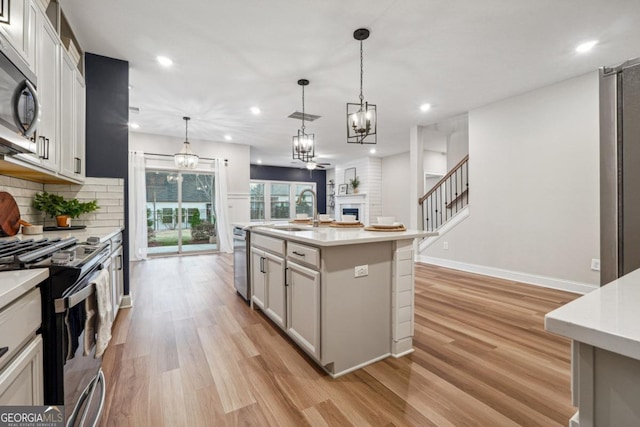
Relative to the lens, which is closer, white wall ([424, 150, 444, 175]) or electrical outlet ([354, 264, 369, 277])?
electrical outlet ([354, 264, 369, 277])

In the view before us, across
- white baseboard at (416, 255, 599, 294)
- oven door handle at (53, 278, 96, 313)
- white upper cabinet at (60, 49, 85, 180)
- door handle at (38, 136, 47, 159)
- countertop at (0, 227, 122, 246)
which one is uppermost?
white upper cabinet at (60, 49, 85, 180)

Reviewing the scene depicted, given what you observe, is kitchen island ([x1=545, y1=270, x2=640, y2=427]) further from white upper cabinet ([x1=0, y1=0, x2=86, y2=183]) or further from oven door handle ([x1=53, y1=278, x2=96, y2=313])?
white upper cabinet ([x1=0, y1=0, x2=86, y2=183])

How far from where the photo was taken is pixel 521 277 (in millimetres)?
4129

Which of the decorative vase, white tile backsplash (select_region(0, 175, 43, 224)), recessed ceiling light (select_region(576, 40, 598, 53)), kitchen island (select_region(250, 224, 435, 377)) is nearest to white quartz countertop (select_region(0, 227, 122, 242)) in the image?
the decorative vase

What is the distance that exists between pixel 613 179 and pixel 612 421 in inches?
53.6

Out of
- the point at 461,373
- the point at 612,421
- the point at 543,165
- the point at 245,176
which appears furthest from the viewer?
the point at 245,176

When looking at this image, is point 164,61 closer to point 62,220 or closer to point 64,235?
point 62,220

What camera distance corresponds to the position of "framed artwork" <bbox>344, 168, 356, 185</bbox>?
9.76 m

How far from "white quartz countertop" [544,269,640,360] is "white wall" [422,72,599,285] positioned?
12.9ft

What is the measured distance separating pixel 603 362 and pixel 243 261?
3145 mm

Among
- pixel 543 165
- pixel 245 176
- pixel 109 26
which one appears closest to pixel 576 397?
pixel 109 26

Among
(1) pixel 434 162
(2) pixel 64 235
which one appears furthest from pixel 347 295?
(1) pixel 434 162

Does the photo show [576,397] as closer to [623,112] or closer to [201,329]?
[623,112]

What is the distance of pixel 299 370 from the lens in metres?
1.94
